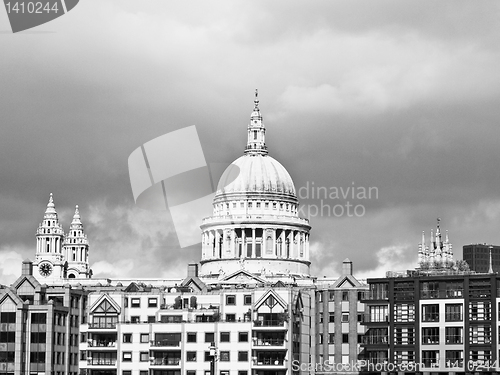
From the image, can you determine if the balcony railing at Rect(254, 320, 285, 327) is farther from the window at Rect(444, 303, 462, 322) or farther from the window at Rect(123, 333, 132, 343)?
the window at Rect(444, 303, 462, 322)

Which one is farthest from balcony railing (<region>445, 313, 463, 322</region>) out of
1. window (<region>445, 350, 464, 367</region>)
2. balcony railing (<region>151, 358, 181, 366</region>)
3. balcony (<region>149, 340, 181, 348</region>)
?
balcony railing (<region>151, 358, 181, 366</region>)

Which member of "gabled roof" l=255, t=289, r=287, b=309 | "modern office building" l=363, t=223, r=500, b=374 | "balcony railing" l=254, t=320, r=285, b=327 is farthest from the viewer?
"gabled roof" l=255, t=289, r=287, b=309

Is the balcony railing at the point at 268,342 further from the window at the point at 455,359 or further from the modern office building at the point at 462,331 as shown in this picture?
the window at the point at 455,359

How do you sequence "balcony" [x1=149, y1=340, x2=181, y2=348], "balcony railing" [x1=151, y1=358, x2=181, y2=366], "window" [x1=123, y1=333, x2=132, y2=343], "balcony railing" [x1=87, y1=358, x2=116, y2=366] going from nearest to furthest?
"balcony railing" [x1=151, y1=358, x2=181, y2=366], "balcony" [x1=149, y1=340, x2=181, y2=348], "window" [x1=123, y1=333, x2=132, y2=343], "balcony railing" [x1=87, y1=358, x2=116, y2=366]

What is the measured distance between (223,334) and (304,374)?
36.8ft

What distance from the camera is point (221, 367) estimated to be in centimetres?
19350

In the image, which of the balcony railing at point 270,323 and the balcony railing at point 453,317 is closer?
the balcony railing at point 270,323

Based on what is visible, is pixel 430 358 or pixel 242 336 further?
pixel 430 358

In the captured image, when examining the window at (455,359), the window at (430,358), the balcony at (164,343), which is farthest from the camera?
the window at (430,358)

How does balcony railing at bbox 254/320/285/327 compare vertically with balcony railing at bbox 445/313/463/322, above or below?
below

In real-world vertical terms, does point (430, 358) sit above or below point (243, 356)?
above

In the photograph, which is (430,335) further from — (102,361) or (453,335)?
(102,361)

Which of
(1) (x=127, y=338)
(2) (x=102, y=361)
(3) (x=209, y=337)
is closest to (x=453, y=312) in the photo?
(3) (x=209, y=337)

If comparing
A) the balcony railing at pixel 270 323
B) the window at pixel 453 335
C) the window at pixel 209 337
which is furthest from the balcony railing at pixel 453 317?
the window at pixel 209 337
